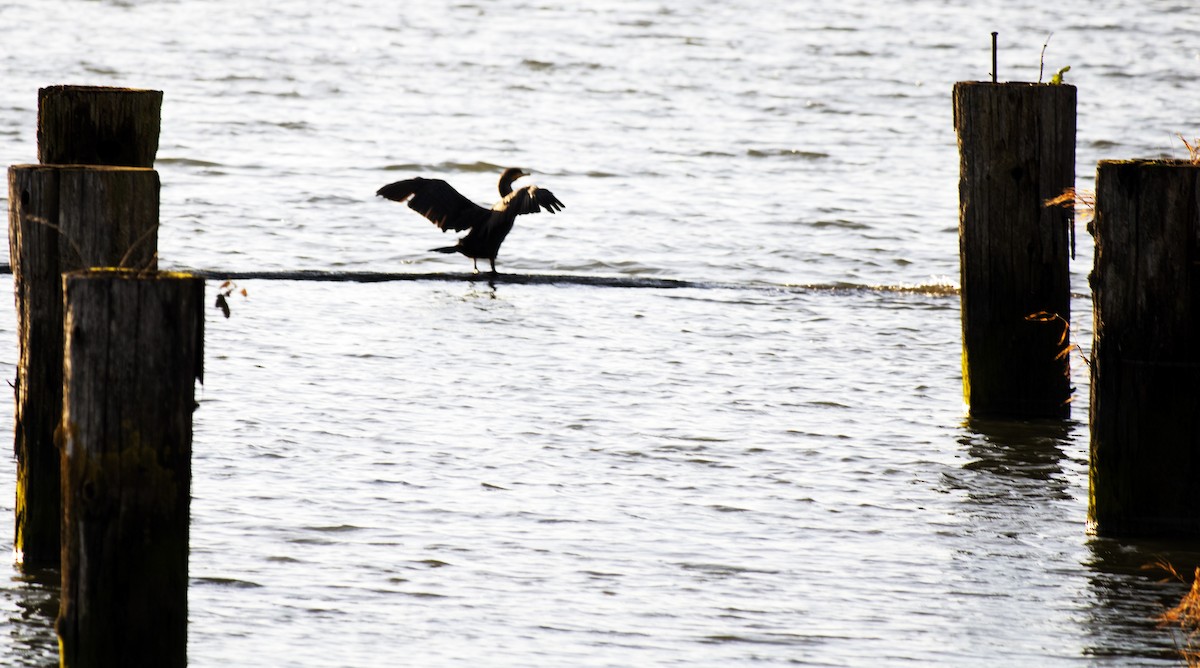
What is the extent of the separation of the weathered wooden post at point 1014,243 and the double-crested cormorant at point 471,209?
15.0 ft

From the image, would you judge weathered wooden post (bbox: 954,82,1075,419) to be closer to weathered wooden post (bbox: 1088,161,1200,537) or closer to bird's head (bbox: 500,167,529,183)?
weathered wooden post (bbox: 1088,161,1200,537)

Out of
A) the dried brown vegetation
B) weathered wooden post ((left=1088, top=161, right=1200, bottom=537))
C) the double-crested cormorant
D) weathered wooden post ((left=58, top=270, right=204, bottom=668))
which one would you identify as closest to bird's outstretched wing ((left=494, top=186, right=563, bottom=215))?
Answer: the double-crested cormorant

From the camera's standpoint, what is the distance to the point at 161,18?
1057 inches

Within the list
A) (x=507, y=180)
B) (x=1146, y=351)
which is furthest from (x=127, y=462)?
(x=507, y=180)

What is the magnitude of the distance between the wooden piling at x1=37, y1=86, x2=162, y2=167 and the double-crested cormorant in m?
6.30

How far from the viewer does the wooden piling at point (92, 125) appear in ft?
17.5

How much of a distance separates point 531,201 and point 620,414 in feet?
13.4

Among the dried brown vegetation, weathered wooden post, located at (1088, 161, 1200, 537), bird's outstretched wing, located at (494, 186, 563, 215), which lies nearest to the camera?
the dried brown vegetation

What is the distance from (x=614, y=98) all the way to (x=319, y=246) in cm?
899

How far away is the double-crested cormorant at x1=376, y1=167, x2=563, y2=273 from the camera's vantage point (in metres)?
11.8

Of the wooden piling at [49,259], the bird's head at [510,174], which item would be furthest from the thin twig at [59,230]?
the bird's head at [510,174]

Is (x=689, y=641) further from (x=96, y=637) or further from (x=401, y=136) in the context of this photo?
(x=401, y=136)

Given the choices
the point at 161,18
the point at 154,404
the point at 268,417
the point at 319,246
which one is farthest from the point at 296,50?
the point at 154,404

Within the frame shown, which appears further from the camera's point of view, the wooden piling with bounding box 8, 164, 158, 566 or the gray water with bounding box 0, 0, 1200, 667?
the gray water with bounding box 0, 0, 1200, 667
